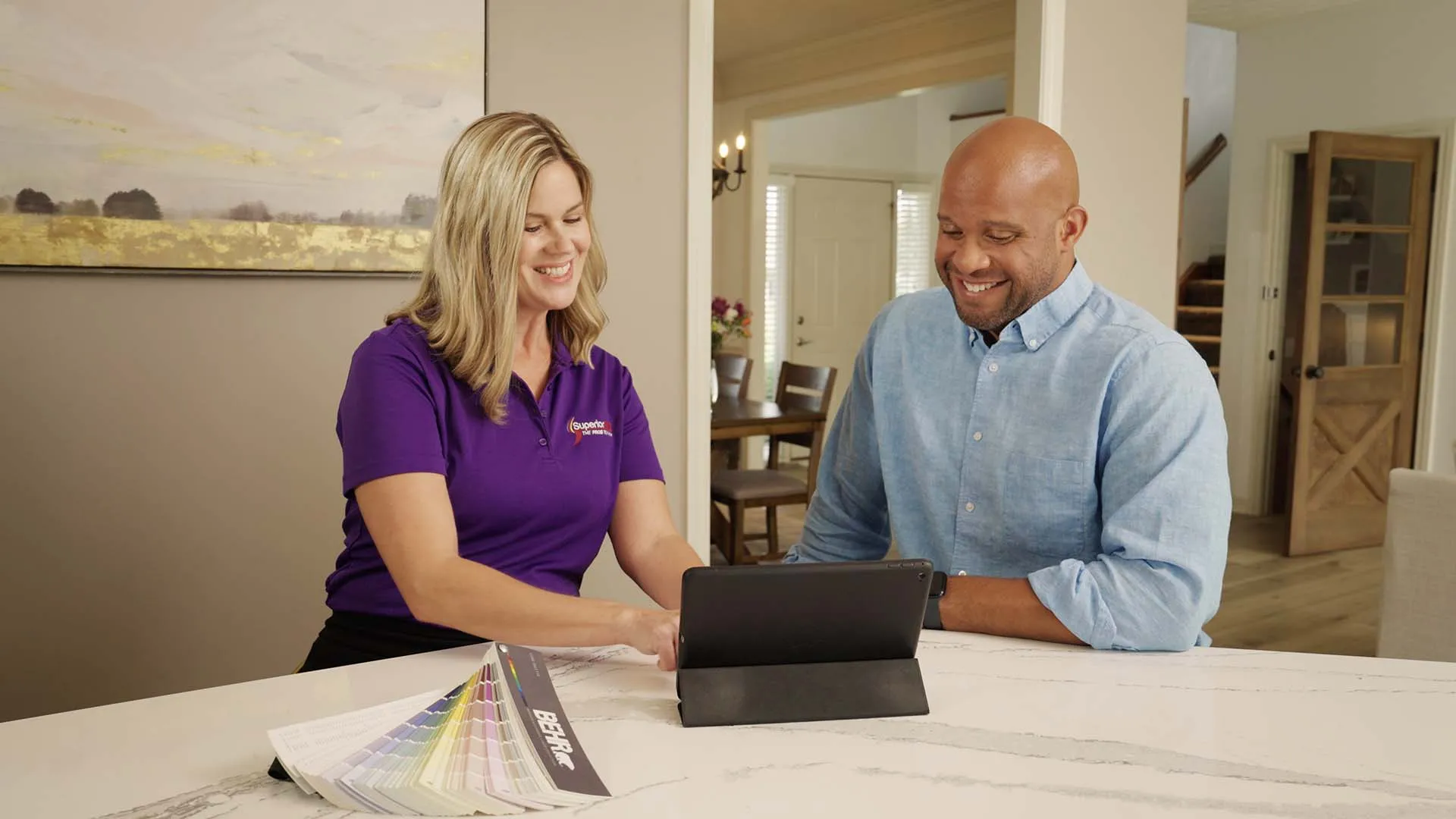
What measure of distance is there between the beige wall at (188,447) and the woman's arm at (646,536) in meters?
1.04

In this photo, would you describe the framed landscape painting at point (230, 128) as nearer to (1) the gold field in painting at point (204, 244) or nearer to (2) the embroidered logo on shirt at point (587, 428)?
(1) the gold field in painting at point (204, 244)

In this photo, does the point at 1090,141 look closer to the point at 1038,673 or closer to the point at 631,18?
the point at 631,18

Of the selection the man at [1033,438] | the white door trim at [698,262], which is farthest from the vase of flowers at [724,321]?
the man at [1033,438]

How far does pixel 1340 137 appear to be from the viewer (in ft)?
17.6

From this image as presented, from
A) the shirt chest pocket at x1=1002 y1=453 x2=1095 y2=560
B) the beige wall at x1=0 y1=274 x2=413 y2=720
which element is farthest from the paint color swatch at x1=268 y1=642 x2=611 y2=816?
the beige wall at x1=0 y1=274 x2=413 y2=720

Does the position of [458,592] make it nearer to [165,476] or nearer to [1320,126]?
[165,476]

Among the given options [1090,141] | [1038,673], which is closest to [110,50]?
[1038,673]

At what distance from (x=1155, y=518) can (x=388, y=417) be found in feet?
3.41

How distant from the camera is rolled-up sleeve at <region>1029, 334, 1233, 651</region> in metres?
1.43

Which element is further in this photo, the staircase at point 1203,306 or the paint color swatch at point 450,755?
the staircase at point 1203,306

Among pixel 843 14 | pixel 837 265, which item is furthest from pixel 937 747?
pixel 837 265

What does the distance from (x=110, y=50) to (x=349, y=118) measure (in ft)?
1.54

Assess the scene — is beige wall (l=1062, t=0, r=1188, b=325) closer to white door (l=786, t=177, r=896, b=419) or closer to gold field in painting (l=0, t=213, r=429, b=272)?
gold field in painting (l=0, t=213, r=429, b=272)

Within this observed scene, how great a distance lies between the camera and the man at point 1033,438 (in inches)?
57.6
